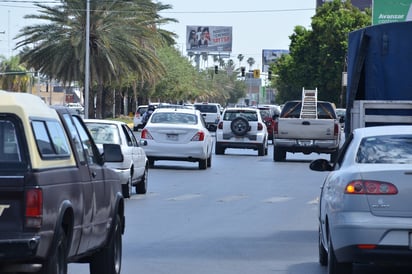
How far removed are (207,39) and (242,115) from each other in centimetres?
15200

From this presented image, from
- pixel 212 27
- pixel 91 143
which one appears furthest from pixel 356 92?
pixel 212 27

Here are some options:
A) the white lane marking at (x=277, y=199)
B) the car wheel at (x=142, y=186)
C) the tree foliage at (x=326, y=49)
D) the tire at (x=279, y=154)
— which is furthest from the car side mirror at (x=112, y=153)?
the tree foliage at (x=326, y=49)

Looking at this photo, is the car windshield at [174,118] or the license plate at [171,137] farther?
the car windshield at [174,118]

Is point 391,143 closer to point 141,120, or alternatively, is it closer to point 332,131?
point 332,131

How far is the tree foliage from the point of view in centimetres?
8644

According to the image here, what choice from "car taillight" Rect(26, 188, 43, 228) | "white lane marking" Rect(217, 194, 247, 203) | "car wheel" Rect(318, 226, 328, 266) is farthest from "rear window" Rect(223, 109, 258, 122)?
"car taillight" Rect(26, 188, 43, 228)

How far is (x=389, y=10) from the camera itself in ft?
169

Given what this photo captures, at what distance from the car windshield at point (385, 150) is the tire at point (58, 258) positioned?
3078 mm

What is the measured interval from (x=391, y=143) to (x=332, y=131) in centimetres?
2597

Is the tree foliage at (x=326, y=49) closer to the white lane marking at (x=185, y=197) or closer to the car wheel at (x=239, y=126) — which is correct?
the car wheel at (x=239, y=126)

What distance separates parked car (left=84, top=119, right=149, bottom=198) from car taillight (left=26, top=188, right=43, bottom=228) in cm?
1232

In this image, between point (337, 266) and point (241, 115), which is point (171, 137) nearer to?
point (241, 115)

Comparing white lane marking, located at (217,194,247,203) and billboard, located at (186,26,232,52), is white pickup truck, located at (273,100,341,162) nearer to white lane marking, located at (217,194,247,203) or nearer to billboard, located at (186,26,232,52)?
white lane marking, located at (217,194,247,203)

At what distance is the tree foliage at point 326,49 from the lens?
86.4 m
